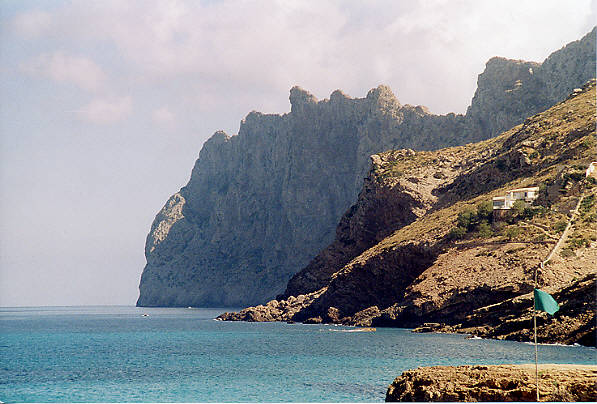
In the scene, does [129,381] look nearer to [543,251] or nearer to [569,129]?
[543,251]

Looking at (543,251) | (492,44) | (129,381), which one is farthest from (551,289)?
(129,381)

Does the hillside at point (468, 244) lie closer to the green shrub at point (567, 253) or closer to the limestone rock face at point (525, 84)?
the green shrub at point (567, 253)

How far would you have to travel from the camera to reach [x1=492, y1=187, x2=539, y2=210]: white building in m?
108

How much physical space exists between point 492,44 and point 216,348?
52.4m

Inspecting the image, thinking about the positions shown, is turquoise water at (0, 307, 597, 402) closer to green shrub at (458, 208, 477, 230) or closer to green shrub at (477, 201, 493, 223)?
green shrub at (458, 208, 477, 230)

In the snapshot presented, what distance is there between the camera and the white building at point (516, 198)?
107688 mm

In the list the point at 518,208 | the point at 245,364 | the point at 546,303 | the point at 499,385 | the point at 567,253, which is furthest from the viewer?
the point at 518,208

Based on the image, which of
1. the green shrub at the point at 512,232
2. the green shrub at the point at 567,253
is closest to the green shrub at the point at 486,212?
the green shrub at the point at 512,232

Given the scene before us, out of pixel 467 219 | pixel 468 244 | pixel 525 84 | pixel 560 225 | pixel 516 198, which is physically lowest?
pixel 468 244

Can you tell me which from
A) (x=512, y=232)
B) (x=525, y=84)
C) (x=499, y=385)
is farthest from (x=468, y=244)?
(x=525, y=84)

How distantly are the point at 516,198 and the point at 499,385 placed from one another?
79223mm

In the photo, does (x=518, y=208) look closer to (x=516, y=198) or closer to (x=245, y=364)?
(x=516, y=198)

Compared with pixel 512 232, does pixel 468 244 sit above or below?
below

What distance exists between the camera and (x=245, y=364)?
67.5 meters
